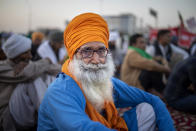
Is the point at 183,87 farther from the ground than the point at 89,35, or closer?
closer

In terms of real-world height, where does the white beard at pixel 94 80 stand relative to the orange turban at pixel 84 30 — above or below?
below

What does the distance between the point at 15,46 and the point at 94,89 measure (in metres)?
1.55

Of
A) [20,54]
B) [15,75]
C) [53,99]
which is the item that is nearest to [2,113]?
[15,75]

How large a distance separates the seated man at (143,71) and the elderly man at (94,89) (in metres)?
2.18

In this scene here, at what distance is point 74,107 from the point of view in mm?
1302

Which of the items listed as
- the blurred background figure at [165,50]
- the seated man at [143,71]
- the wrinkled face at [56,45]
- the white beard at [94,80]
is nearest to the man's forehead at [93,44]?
the white beard at [94,80]

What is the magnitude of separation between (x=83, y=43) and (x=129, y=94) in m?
0.77

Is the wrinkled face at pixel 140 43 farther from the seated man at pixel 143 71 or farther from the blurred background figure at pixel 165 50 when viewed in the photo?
the blurred background figure at pixel 165 50

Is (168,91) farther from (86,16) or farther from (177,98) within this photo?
(86,16)

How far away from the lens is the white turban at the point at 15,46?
8.23ft

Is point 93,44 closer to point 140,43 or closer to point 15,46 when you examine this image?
point 15,46

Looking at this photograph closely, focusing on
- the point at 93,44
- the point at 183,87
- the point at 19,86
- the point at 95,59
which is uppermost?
the point at 93,44

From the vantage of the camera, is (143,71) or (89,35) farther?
(143,71)

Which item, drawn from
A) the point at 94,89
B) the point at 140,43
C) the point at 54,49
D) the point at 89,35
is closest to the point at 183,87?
the point at 140,43
